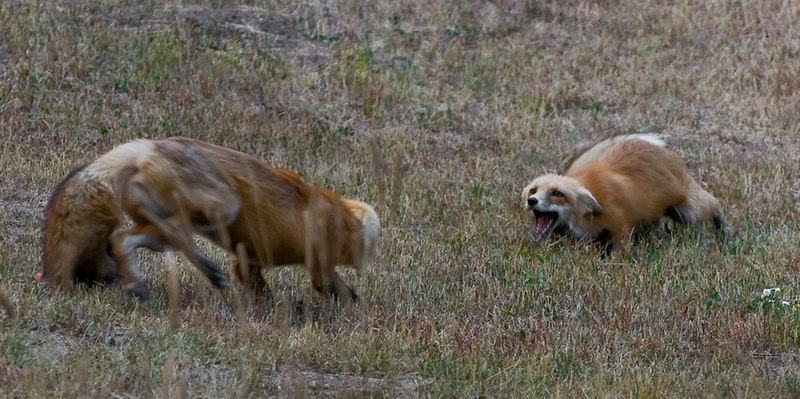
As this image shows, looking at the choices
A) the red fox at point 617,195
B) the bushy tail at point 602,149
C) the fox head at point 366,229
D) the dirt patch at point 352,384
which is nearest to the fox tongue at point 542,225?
the red fox at point 617,195

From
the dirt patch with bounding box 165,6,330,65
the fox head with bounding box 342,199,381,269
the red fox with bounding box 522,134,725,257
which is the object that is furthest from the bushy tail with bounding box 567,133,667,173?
the dirt patch with bounding box 165,6,330,65

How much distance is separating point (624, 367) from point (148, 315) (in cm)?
263

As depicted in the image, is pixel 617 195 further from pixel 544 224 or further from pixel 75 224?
pixel 75 224

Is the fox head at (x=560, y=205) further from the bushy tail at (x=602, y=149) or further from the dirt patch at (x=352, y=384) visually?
the dirt patch at (x=352, y=384)

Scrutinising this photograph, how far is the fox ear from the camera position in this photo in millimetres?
9656

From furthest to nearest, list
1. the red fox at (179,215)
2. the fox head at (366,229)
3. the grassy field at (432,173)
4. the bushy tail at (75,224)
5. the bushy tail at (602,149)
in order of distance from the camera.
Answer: the bushy tail at (602,149), the fox head at (366,229), the bushy tail at (75,224), the red fox at (179,215), the grassy field at (432,173)

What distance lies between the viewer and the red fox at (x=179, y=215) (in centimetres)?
670

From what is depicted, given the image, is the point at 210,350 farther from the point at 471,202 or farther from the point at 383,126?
the point at 383,126

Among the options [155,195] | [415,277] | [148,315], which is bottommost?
[415,277]

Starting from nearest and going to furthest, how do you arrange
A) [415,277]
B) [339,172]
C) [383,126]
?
[415,277]
[339,172]
[383,126]

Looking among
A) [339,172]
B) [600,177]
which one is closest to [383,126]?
[339,172]

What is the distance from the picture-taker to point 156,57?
14.0 m

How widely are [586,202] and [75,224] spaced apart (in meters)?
4.41

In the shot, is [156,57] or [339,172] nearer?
[339,172]
